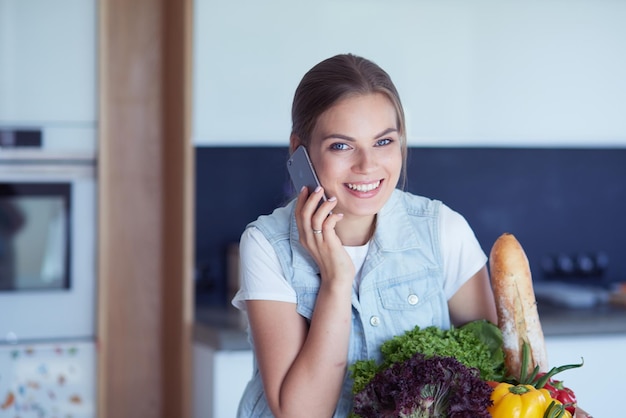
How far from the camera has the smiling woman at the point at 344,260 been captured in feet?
4.18

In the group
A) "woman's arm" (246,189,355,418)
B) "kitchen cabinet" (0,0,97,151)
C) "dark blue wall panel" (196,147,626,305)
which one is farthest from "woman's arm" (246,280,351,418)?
"dark blue wall panel" (196,147,626,305)

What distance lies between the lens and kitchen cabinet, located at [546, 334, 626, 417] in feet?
9.94

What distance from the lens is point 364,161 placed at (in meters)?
1.26

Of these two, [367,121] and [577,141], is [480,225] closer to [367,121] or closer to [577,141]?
[577,141]

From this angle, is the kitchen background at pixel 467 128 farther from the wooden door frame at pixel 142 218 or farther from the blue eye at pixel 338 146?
the blue eye at pixel 338 146

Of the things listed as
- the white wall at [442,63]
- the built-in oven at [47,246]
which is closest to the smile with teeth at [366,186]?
the white wall at [442,63]

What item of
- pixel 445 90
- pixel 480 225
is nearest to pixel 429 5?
pixel 445 90

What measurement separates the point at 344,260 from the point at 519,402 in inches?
12.3

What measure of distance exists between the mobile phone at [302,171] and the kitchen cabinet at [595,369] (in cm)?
191

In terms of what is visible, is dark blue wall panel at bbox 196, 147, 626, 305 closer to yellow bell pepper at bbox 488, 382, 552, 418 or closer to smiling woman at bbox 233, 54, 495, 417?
smiling woman at bbox 233, 54, 495, 417

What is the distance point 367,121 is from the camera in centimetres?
127

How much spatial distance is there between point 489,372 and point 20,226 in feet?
6.87

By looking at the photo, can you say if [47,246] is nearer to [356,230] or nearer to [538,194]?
[356,230]

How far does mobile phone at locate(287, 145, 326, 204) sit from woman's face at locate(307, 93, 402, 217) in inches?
0.4
